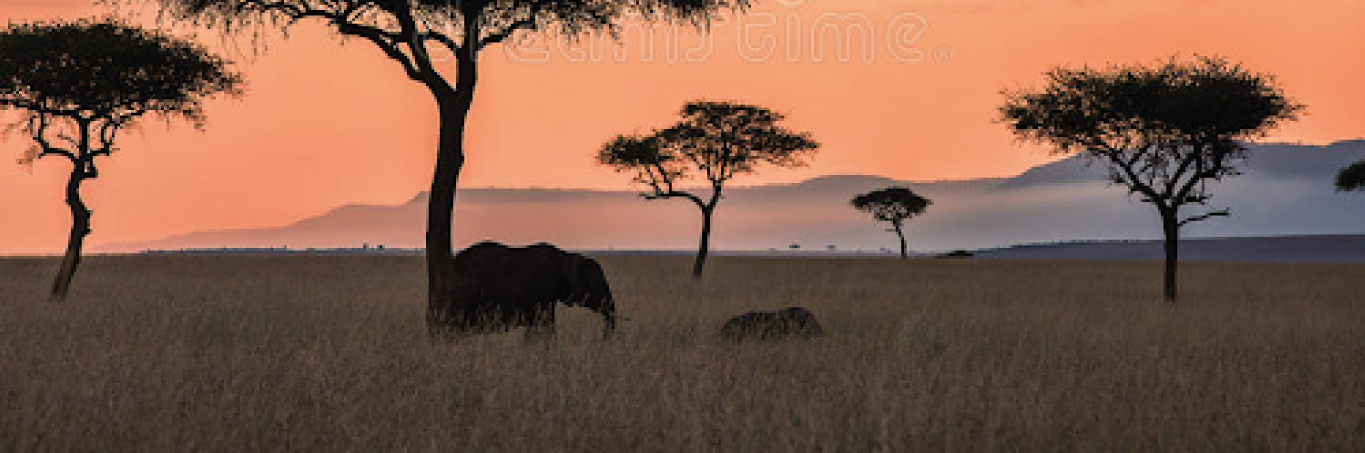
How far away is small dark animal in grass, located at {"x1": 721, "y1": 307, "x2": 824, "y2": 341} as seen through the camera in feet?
51.3

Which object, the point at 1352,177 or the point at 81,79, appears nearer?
the point at 81,79

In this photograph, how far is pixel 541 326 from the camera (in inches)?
622

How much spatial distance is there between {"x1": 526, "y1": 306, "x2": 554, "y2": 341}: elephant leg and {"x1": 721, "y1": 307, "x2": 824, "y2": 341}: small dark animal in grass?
261 cm

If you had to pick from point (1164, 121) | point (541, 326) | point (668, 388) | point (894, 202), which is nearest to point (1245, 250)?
point (894, 202)

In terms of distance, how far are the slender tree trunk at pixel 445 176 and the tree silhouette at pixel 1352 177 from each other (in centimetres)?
4864

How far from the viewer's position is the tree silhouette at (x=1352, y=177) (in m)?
50.3

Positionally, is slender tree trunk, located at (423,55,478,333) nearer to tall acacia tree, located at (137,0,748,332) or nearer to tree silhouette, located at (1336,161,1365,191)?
tall acacia tree, located at (137,0,748,332)

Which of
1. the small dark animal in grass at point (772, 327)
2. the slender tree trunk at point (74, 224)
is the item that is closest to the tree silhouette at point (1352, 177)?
the small dark animal in grass at point (772, 327)

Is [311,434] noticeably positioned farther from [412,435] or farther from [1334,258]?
[1334,258]

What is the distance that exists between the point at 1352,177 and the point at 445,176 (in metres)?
49.5

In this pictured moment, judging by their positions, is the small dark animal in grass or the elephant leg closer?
the elephant leg

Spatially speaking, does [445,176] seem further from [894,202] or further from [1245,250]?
[1245,250]

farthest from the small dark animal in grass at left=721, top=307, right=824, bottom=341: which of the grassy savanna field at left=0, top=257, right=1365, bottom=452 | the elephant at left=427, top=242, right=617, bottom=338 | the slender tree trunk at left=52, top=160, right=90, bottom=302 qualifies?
the slender tree trunk at left=52, top=160, right=90, bottom=302

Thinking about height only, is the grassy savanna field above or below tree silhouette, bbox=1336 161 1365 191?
Answer: below
